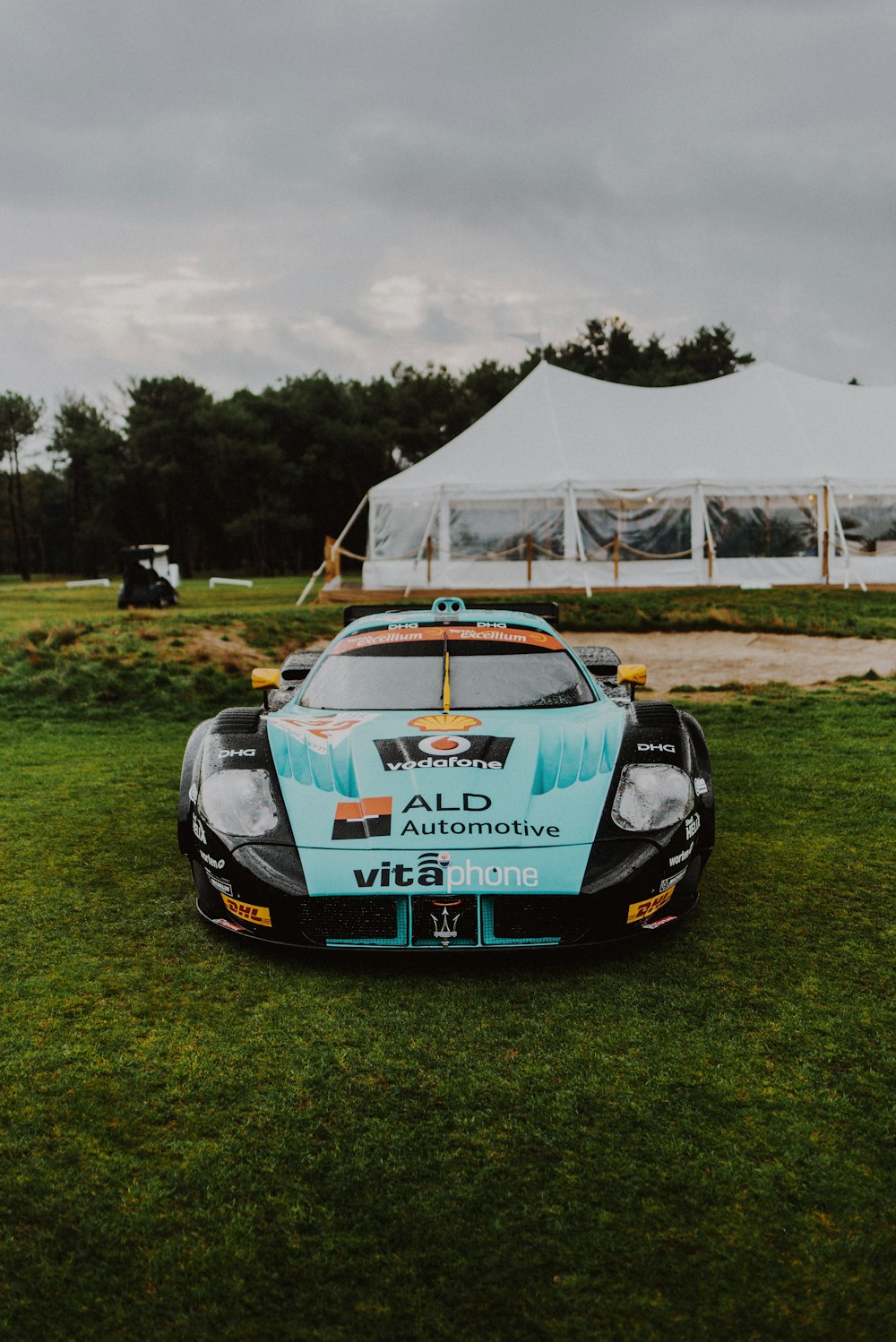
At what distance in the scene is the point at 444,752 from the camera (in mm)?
4059

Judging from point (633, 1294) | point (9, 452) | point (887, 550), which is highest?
point (9, 452)

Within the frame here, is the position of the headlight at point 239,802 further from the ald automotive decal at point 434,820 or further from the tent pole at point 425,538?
the tent pole at point 425,538

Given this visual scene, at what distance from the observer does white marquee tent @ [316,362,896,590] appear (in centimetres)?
2362

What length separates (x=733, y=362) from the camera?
66375 millimetres

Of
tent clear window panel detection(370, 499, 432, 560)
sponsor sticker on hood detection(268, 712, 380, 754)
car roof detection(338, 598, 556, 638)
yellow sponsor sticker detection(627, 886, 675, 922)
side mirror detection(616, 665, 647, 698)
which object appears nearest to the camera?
yellow sponsor sticker detection(627, 886, 675, 922)

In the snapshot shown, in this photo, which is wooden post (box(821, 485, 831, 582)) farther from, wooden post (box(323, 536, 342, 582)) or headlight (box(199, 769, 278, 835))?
headlight (box(199, 769, 278, 835))

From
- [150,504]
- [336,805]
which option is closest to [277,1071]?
[336,805]

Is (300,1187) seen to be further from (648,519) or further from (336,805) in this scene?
(648,519)

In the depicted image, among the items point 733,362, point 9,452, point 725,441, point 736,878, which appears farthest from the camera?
point 733,362

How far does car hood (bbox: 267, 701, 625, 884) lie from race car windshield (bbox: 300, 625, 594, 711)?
216 millimetres

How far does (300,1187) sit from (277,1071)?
22.4 inches

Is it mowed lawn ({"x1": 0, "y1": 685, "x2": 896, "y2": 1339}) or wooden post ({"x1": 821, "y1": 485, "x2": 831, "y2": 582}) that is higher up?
wooden post ({"x1": 821, "y1": 485, "x2": 831, "y2": 582})

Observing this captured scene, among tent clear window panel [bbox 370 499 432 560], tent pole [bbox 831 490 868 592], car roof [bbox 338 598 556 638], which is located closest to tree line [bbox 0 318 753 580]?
tent clear window panel [bbox 370 499 432 560]

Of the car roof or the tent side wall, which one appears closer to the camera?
Result: the car roof
